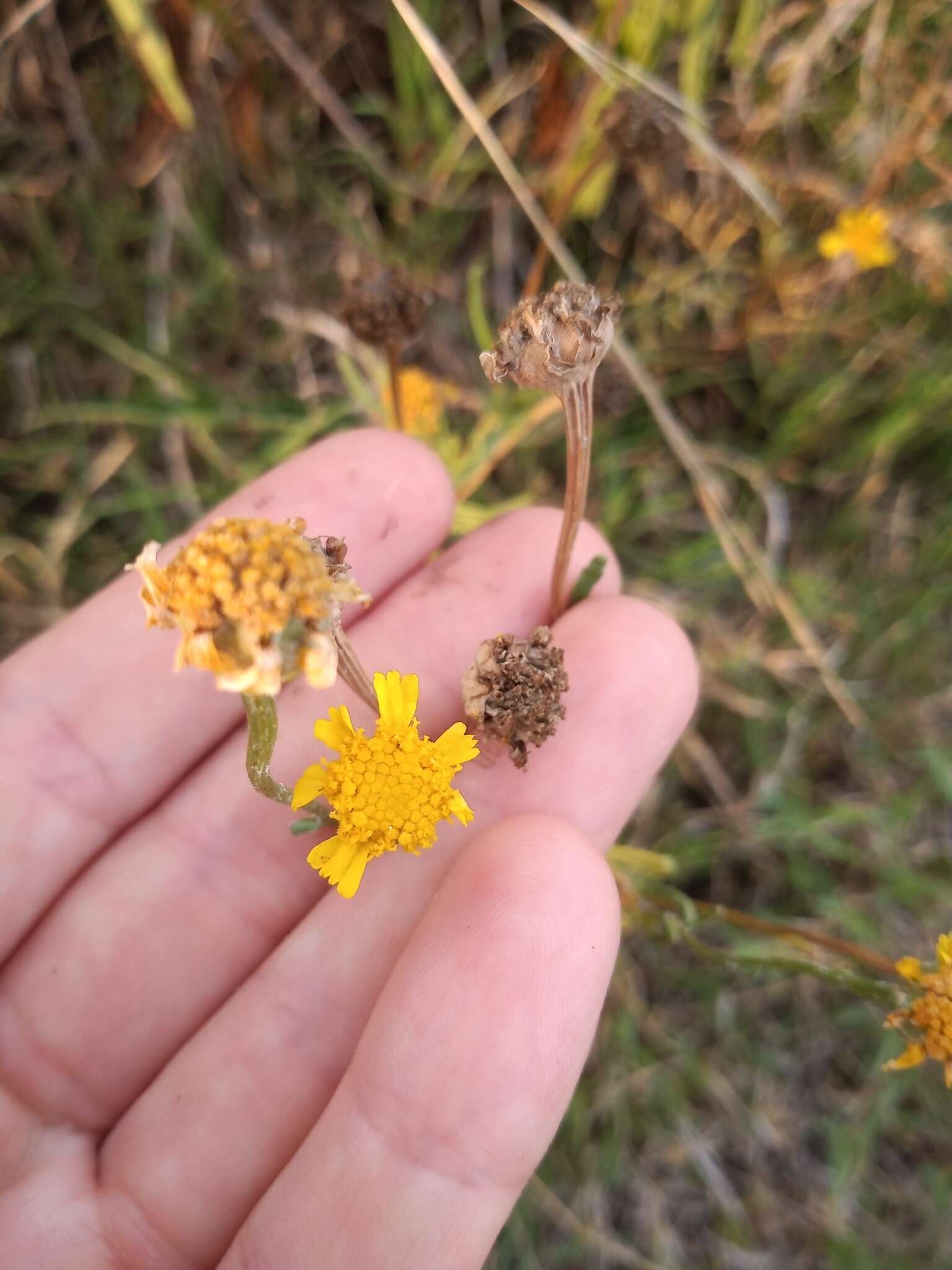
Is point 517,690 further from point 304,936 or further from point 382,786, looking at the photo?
point 304,936

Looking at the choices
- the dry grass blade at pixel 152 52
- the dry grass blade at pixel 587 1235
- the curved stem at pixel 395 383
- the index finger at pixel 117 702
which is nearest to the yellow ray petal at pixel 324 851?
the index finger at pixel 117 702

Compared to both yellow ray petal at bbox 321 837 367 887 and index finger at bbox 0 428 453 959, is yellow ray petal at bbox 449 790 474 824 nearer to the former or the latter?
yellow ray petal at bbox 321 837 367 887

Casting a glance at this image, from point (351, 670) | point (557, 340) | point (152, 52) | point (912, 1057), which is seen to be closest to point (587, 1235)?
point (912, 1057)

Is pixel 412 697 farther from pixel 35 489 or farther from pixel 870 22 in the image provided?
pixel 870 22

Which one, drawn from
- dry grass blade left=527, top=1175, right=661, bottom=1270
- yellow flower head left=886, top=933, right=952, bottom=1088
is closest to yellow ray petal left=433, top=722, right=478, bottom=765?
yellow flower head left=886, top=933, right=952, bottom=1088

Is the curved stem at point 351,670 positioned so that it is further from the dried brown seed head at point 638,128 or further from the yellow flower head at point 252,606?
the dried brown seed head at point 638,128
